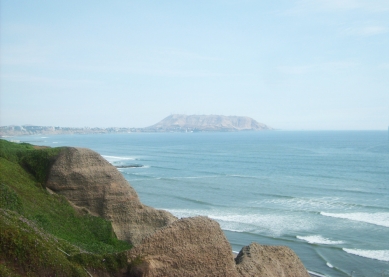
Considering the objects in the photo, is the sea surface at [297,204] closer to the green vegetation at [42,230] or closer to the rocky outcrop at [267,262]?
the rocky outcrop at [267,262]

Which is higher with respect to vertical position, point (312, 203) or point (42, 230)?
point (42, 230)

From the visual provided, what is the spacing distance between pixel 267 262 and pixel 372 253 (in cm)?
1711

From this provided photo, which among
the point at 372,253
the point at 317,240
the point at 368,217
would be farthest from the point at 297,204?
the point at 372,253

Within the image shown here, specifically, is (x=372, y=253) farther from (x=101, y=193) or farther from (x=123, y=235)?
(x=101, y=193)

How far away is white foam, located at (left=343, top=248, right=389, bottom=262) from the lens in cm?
2887

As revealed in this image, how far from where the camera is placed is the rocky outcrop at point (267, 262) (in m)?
15.0

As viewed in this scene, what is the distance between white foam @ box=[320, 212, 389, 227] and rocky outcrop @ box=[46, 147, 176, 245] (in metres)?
21.0

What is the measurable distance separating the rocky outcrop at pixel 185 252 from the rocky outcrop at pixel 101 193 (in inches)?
407

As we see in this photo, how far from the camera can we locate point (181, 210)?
4197 cm

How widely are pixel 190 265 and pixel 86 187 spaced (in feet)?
40.6

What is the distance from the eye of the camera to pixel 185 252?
1392cm

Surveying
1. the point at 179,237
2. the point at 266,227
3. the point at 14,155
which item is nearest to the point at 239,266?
the point at 179,237

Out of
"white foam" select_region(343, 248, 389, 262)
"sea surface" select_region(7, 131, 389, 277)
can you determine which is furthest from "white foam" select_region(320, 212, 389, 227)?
"white foam" select_region(343, 248, 389, 262)

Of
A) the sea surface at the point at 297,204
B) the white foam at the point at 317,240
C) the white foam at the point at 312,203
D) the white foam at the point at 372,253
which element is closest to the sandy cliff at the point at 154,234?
the sea surface at the point at 297,204
